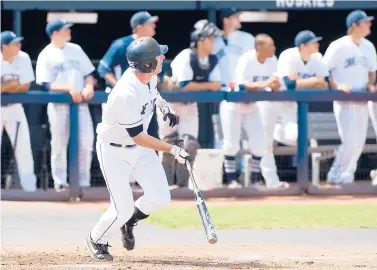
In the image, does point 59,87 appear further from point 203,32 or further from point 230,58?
point 230,58

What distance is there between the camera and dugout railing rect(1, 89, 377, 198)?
1187 centimetres

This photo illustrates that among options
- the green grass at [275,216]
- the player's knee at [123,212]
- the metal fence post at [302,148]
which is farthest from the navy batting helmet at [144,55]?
the metal fence post at [302,148]

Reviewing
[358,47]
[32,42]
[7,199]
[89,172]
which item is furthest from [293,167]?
[32,42]

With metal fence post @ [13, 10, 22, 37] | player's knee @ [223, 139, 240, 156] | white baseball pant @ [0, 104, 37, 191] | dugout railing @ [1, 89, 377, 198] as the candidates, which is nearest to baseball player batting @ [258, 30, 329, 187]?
dugout railing @ [1, 89, 377, 198]

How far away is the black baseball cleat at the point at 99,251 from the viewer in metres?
7.62

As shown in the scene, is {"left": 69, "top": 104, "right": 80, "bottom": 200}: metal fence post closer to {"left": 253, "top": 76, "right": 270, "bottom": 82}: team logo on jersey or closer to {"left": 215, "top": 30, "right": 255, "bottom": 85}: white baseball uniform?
{"left": 215, "top": 30, "right": 255, "bottom": 85}: white baseball uniform

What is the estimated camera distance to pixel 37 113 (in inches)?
490

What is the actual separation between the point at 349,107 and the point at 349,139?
380 millimetres

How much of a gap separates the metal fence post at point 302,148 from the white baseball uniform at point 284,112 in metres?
0.06

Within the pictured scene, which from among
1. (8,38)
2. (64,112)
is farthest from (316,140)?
(8,38)

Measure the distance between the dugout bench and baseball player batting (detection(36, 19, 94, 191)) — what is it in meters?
1.73

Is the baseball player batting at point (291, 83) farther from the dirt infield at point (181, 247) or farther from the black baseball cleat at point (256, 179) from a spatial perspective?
the dirt infield at point (181, 247)

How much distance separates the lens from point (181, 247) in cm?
848

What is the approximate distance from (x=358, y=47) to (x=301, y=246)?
15.1ft
